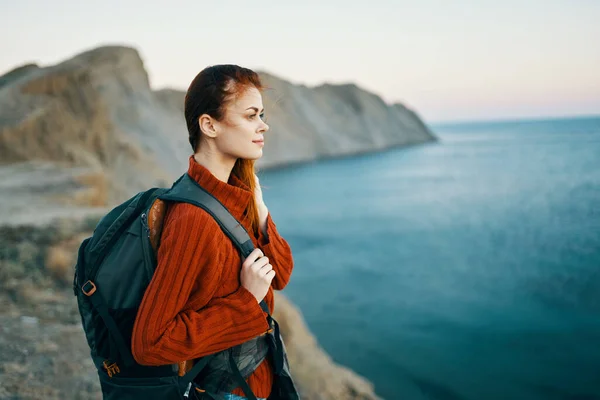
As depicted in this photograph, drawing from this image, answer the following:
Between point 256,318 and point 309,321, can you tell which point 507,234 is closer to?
point 309,321

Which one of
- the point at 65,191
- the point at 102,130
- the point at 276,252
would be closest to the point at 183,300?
the point at 276,252

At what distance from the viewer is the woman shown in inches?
54.6

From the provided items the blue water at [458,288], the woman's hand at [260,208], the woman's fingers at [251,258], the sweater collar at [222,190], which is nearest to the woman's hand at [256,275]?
the woman's fingers at [251,258]

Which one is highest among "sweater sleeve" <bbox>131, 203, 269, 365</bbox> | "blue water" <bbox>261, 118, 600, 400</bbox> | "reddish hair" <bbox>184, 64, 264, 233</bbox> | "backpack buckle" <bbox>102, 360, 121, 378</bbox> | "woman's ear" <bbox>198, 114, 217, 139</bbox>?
"reddish hair" <bbox>184, 64, 264, 233</bbox>

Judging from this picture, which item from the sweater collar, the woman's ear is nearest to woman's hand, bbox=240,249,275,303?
the sweater collar

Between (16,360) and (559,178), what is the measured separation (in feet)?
150

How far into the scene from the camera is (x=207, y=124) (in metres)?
1.60

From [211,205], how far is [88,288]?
416 mm

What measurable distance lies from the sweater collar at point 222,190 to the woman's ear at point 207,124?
11 centimetres

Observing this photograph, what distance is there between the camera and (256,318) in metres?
1.55

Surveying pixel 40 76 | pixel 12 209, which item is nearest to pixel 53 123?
pixel 40 76

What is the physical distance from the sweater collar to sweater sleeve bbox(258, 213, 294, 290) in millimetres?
195

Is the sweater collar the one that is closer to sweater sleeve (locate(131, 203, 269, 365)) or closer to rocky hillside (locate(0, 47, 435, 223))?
sweater sleeve (locate(131, 203, 269, 365))

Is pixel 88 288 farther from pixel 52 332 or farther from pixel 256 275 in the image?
pixel 52 332
